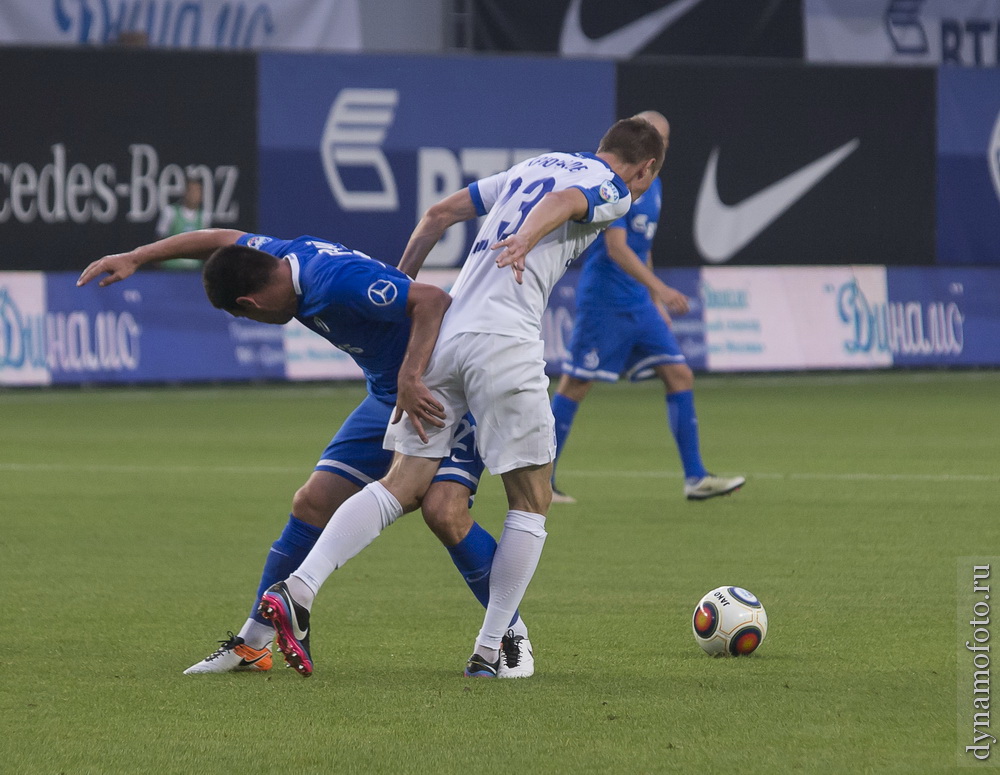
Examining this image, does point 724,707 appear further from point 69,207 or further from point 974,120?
point 974,120

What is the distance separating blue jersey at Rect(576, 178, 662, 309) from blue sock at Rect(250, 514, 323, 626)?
15.9ft

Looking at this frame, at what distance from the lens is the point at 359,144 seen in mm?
20000

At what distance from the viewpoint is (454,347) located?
222 inches

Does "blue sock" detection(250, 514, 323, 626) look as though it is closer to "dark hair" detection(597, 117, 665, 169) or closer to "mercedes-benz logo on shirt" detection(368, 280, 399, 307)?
"mercedes-benz logo on shirt" detection(368, 280, 399, 307)

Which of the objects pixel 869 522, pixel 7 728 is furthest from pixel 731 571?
pixel 7 728

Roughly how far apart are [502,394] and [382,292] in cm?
50

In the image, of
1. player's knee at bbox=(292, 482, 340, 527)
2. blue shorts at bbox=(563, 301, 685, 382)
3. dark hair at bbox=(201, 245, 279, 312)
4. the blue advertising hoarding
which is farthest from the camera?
the blue advertising hoarding

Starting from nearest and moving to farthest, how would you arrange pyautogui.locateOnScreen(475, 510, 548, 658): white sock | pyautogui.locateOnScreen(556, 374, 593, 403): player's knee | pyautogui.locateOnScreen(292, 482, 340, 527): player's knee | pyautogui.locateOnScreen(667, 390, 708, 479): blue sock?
1. pyautogui.locateOnScreen(475, 510, 548, 658): white sock
2. pyautogui.locateOnScreen(292, 482, 340, 527): player's knee
3. pyautogui.locateOnScreen(667, 390, 708, 479): blue sock
4. pyautogui.locateOnScreen(556, 374, 593, 403): player's knee

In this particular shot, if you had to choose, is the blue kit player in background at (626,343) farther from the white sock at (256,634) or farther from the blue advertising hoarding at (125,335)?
the blue advertising hoarding at (125,335)

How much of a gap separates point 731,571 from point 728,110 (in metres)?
14.2

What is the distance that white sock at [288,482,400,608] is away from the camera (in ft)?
17.5

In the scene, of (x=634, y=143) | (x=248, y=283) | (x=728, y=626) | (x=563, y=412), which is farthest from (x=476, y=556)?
(x=563, y=412)

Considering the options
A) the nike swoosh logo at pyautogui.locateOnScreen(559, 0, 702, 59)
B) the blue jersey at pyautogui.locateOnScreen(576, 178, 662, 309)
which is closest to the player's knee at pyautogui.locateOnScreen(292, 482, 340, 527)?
the blue jersey at pyautogui.locateOnScreen(576, 178, 662, 309)

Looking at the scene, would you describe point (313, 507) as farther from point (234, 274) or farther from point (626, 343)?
point (626, 343)
